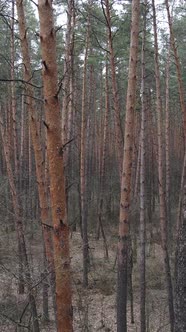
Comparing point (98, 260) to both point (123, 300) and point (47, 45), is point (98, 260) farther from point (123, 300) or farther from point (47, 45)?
point (47, 45)

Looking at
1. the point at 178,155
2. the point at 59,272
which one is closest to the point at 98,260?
the point at 59,272

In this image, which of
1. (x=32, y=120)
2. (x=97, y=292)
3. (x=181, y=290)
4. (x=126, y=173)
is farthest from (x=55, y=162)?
(x=97, y=292)

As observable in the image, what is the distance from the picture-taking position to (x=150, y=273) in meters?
13.2

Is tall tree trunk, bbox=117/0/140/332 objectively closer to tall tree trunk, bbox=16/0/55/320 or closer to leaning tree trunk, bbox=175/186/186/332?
tall tree trunk, bbox=16/0/55/320

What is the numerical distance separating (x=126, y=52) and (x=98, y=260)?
7133 millimetres

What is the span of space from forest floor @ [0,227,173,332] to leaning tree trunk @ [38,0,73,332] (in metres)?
3.99

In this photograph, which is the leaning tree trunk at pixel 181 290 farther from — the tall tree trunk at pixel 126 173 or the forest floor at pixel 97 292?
the forest floor at pixel 97 292

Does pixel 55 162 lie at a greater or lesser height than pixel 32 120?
lesser

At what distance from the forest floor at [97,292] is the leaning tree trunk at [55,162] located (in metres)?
3.99

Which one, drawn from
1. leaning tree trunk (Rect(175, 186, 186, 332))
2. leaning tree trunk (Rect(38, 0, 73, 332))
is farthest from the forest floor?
leaning tree trunk (Rect(175, 186, 186, 332))

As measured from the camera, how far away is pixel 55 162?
3.56 meters

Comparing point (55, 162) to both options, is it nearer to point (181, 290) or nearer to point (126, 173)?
point (181, 290)

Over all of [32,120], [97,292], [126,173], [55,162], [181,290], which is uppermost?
[32,120]

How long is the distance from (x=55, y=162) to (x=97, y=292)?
9193mm
